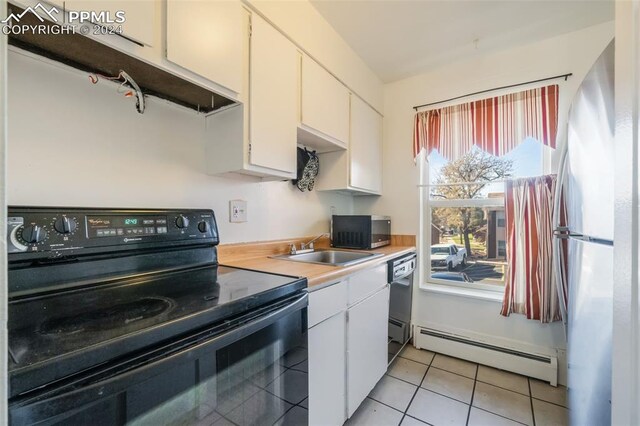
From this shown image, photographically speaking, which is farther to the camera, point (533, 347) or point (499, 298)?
point (499, 298)

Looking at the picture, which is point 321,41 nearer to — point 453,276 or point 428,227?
point 428,227

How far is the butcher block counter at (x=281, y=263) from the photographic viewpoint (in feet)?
3.82

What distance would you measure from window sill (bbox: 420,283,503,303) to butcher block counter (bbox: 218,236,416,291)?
61cm

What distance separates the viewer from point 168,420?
1.94ft

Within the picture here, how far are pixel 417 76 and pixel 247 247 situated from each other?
7.08ft

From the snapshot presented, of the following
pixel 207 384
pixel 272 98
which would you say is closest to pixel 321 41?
pixel 272 98

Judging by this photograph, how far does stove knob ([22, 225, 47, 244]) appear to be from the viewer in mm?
729

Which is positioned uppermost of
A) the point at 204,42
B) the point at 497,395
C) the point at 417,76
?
the point at 417,76

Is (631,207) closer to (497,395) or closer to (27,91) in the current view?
(27,91)

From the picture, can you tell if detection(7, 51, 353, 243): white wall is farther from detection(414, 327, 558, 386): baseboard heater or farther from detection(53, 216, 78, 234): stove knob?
detection(414, 327, 558, 386): baseboard heater

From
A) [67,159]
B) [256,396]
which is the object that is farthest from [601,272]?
[67,159]

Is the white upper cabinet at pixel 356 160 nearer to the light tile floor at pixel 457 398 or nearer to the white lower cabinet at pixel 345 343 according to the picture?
the white lower cabinet at pixel 345 343
